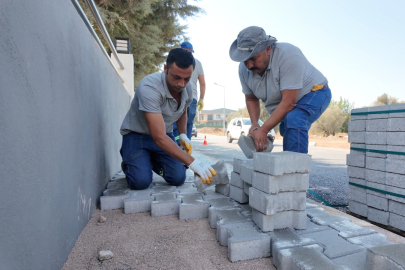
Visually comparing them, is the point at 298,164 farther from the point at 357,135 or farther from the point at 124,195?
the point at 124,195

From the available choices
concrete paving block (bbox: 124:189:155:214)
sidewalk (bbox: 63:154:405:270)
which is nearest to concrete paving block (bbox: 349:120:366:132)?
sidewalk (bbox: 63:154:405:270)

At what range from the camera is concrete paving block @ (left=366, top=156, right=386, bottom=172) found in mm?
2130

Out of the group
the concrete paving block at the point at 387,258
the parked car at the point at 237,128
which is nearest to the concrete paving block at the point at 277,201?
the concrete paving block at the point at 387,258

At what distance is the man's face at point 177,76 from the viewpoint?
2207 mm

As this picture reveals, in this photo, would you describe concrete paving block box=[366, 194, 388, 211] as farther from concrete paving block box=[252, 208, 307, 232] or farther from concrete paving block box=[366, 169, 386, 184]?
concrete paving block box=[252, 208, 307, 232]

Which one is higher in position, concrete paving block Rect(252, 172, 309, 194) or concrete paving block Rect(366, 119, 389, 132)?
concrete paving block Rect(366, 119, 389, 132)

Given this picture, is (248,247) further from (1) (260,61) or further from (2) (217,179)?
(1) (260,61)

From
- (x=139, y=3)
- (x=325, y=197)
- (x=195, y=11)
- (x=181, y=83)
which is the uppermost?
(x=195, y=11)

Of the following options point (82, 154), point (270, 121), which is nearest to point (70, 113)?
point (82, 154)

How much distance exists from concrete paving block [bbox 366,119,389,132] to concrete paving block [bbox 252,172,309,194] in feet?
3.61

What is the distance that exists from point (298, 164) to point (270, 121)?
782 mm

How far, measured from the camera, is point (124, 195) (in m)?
2.35

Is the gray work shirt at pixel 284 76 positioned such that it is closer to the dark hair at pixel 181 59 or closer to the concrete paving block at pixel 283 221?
the dark hair at pixel 181 59

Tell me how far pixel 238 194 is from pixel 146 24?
9005 millimetres
